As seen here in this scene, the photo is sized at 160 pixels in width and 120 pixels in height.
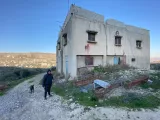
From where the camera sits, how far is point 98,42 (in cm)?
1545

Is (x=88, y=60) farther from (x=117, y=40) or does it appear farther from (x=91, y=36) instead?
(x=117, y=40)

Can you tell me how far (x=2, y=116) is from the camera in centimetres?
763

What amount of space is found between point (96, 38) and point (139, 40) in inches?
313

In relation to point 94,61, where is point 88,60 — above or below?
above

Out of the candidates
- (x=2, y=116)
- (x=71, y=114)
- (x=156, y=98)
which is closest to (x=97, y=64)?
(x=156, y=98)

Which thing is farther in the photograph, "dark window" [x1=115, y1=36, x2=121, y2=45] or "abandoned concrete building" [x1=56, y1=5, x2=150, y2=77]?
"dark window" [x1=115, y1=36, x2=121, y2=45]

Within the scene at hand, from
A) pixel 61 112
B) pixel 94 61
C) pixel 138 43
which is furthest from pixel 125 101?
pixel 138 43

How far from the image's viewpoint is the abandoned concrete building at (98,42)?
1386 centimetres

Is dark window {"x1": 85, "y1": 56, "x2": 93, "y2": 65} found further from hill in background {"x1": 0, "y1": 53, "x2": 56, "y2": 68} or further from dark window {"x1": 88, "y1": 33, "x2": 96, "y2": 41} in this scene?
hill in background {"x1": 0, "y1": 53, "x2": 56, "y2": 68}

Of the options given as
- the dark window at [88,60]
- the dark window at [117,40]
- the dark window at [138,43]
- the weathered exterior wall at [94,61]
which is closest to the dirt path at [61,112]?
the weathered exterior wall at [94,61]

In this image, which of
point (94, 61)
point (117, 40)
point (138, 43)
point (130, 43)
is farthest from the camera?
point (138, 43)

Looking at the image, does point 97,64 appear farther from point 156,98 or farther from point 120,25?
point 156,98

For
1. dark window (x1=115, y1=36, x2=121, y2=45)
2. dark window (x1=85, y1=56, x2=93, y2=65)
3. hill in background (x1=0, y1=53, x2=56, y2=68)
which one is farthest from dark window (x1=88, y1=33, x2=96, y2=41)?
hill in background (x1=0, y1=53, x2=56, y2=68)

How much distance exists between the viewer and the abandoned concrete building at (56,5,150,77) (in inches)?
546
